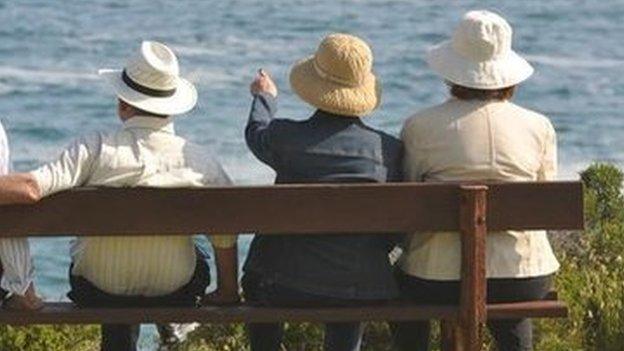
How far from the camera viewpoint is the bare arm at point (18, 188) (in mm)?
5859

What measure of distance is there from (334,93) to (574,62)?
61.7ft

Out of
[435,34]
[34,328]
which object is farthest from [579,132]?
[34,328]

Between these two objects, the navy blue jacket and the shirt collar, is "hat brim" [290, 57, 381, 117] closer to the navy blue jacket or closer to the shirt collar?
the navy blue jacket

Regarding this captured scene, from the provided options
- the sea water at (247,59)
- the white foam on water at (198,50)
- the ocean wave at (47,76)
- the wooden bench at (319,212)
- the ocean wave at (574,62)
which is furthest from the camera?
the ocean wave at (574,62)

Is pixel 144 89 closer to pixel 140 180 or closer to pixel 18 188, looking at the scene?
pixel 140 180

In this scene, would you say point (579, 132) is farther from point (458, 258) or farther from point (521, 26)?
point (458, 258)

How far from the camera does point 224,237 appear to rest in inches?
241

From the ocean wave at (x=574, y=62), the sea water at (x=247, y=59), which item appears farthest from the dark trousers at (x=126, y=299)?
the ocean wave at (x=574, y=62)

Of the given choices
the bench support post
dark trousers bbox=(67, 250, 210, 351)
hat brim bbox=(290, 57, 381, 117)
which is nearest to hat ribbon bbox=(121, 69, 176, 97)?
hat brim bbox=(290, 57, 381, 117)

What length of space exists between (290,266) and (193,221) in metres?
0.30

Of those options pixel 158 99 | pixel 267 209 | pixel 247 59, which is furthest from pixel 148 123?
pixel 247 59

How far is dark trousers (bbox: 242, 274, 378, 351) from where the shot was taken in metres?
6.07

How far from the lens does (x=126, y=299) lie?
6152 mm

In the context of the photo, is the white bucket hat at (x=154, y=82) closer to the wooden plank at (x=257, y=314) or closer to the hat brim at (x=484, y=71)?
the wooden plank at (x=257, y=314)
